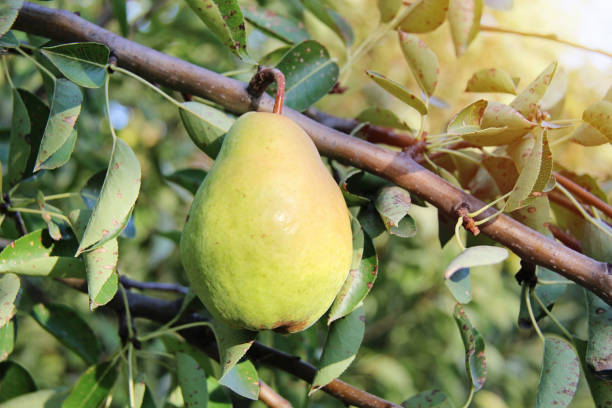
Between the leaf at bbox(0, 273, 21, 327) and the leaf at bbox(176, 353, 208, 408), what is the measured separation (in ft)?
0.77

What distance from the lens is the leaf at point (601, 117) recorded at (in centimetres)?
70

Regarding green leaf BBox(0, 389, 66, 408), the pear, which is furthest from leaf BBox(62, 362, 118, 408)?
the pear

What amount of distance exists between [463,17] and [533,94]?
219mm

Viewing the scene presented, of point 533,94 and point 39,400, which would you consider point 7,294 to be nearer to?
point 39,400

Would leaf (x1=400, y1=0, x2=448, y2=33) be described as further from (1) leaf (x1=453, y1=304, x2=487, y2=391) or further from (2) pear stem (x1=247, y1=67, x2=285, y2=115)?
(1) leaf (x1=453, y1=304, x2=487, y2=391)

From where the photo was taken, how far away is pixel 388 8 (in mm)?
924

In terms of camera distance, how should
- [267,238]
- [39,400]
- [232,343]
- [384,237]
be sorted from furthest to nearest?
[384,237]
[39,400]
[232,343]
[267,238]

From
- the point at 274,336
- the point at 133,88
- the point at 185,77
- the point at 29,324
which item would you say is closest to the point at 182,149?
the point at 133,88

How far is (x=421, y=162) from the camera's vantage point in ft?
2.59

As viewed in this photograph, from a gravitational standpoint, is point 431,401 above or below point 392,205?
below

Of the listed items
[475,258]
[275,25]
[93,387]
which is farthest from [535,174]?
[93,387]

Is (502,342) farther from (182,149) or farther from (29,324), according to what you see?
(29,324)

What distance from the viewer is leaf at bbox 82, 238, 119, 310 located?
59 centimetres

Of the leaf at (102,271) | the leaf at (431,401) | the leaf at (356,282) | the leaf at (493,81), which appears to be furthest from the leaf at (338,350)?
the leaf at (493,81)
